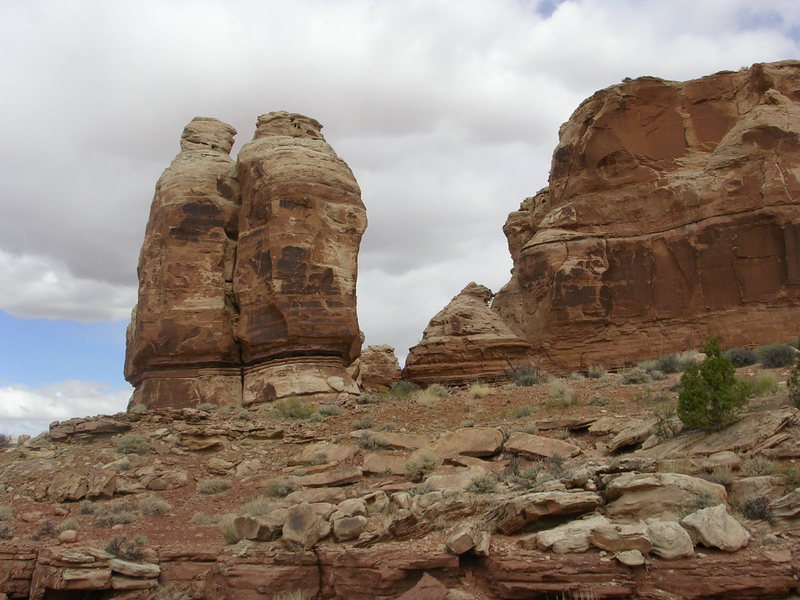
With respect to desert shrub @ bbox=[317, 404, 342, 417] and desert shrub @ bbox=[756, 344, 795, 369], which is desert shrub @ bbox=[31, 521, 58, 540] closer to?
desert shrub @ bbox=[317, 404, 342, 417]

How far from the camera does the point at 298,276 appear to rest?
70.2 feet

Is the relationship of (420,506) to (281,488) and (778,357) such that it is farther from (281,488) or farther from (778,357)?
(778,357)

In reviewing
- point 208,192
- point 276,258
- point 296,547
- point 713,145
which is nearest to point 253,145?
point 208,192

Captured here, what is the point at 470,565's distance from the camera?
7949 millimetres

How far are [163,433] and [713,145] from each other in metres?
21.0

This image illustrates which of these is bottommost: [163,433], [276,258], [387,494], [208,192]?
[387,494]

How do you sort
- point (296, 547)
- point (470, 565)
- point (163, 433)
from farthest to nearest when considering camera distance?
point (163, 433) → point (296, 547) → point (470, 565)

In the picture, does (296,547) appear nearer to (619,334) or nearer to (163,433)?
(163,433)

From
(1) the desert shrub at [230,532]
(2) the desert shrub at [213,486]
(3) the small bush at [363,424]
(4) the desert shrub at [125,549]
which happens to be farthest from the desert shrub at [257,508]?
(3) the small bush at [363,424]

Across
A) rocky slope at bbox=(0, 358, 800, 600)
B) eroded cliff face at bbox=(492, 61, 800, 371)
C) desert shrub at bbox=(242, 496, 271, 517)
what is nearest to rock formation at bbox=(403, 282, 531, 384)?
eroded cliff face at bbox=(492, 61, 800, 371)

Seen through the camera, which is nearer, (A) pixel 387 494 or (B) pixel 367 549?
(B) pixel 367 549

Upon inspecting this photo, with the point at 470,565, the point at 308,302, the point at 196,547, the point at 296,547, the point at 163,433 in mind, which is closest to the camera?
the point at 470,565

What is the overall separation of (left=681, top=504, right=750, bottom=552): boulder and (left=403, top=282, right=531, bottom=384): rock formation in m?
17.0

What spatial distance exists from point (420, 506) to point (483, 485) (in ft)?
3.36
